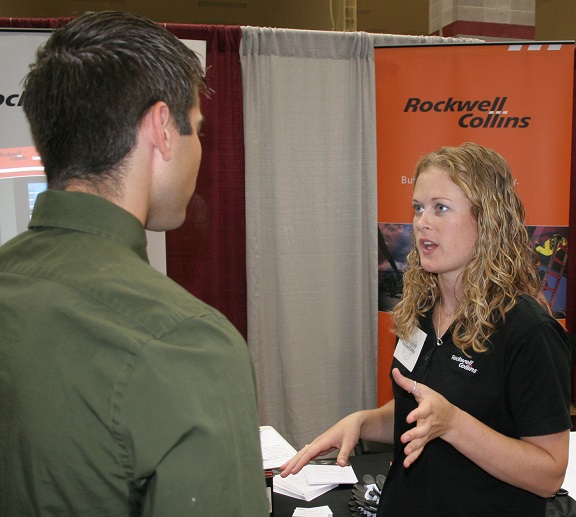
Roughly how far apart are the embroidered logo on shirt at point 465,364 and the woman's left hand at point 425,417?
0.61ft

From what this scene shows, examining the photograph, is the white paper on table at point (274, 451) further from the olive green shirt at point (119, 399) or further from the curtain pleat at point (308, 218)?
the curtain pleat at point (308, 218)

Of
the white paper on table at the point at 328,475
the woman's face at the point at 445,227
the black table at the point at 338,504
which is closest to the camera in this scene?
the woman's face at the point at 445,227

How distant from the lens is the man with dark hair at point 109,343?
650 mm

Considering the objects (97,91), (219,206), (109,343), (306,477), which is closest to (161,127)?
(97,91)

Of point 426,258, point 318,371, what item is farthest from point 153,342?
point 318,371

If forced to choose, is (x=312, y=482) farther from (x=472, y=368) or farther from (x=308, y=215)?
(x=308, y=215)

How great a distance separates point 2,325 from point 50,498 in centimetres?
22

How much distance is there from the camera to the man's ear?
2.68 feet

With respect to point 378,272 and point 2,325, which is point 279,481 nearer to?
point 2,325

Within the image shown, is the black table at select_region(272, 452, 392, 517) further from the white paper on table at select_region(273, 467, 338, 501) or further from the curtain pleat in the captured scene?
the curtain pleat

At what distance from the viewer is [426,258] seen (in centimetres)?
164

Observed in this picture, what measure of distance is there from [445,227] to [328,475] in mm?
896

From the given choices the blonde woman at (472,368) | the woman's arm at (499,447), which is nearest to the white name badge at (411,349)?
the blonde woman at (472,368)

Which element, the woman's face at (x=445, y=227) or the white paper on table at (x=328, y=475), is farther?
the white paper on table at (x=328, y=475)
